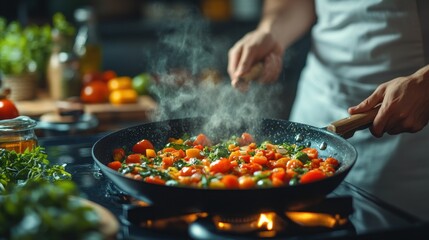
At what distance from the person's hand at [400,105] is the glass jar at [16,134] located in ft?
2.69

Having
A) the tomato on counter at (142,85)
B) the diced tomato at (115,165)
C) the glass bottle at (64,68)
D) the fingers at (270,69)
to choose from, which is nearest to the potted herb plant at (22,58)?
the glass bottle at (64,68)

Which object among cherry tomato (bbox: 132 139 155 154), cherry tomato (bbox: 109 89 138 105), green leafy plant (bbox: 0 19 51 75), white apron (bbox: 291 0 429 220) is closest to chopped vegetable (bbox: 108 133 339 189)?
cherry tomato (bbox: 132 139 155 154)

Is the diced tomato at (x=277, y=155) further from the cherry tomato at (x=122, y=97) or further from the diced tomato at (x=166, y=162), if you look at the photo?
the cherry tomato at (x=122, y=97)

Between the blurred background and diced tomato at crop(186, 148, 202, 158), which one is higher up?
diced tomato at crop(186, 148, 202, 158)

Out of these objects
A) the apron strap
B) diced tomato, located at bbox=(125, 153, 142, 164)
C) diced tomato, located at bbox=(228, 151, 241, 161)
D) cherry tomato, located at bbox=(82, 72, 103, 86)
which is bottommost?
cherry tomato, located at bbox=(82, 72, 103, 86)

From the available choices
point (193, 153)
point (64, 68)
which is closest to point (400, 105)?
point (193, 153)

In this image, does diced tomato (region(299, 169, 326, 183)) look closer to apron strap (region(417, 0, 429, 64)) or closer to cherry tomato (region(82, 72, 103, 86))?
apron strap (region(417, 0, 429, 64))

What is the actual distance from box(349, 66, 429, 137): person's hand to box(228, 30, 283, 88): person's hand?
52 centimetres

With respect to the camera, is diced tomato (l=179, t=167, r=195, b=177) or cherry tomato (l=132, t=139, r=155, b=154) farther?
cherry tomato (l=132, t=139, r=155, b=154)

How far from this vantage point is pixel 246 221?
120cm

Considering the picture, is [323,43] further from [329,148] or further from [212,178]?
[212,178]

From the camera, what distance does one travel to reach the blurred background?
292cm

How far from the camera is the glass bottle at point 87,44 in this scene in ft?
10.8

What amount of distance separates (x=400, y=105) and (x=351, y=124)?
0.42 feet
